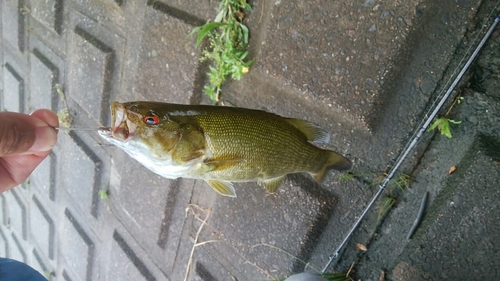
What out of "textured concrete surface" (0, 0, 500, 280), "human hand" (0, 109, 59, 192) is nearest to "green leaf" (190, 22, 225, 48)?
"textured concrete surface" (0, 0, 500, 280)

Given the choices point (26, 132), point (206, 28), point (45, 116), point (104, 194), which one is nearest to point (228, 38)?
point (206, 28)

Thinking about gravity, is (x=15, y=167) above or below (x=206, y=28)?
below

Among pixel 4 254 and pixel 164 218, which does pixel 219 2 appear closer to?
pixel 164 218

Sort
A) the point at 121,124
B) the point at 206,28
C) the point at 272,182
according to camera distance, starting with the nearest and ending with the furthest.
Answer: the point at 121,124 → the point at 272,182 → the point at 206,28

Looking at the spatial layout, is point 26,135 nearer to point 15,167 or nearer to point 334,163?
point 15,167

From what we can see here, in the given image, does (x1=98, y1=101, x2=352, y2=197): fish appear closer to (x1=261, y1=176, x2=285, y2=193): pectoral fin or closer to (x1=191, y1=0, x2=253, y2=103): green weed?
(x1=261, y1=176, x2=285, y2=193): pectoral fin

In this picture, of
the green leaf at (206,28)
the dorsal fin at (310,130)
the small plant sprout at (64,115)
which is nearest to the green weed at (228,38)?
the green leaf at (206,28)
